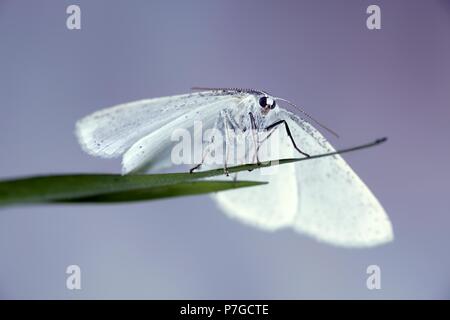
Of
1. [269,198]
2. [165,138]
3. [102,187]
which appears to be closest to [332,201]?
[269,198]

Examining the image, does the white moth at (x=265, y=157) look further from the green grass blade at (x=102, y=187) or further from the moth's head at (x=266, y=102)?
the green grass blade at (x=102, y=187)

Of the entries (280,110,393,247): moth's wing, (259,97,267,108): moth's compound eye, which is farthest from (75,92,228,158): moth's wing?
(280,110,393,247): moth's wing

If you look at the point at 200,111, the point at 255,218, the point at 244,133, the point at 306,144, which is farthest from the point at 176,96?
the point at 255,218

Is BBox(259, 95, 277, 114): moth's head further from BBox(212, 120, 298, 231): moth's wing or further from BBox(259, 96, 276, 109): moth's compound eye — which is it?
BBox(212, 120, 298, 231): moth's wing

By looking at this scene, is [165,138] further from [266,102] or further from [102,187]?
[102,187]

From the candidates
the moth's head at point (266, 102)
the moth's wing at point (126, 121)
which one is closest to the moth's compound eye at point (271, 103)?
the moth's head at point (266, 102)

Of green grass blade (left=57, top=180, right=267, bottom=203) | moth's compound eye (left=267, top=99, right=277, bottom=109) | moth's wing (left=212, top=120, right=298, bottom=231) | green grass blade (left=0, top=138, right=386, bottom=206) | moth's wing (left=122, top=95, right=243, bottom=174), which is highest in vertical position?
moth's compound eye (left=267, top=99, right=277, bottom=109)

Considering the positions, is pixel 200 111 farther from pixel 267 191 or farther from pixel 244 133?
pixel 267 191
